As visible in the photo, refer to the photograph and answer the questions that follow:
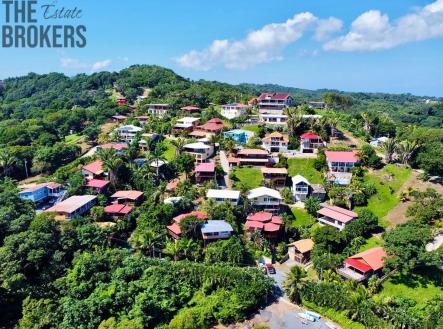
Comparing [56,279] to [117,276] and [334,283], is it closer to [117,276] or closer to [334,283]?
[117,276]

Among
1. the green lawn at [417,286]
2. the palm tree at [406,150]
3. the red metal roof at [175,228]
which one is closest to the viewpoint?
the green lawn at [417,286]

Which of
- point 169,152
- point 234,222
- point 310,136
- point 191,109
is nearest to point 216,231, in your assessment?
point 234,222

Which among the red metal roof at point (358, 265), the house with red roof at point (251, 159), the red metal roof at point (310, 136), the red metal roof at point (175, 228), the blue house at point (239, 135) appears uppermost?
the red metal roof at point (310, 136)

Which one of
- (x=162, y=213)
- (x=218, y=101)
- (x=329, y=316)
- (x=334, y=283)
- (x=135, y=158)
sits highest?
(x=218, y=101)

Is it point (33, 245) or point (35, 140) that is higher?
point (35, 140)

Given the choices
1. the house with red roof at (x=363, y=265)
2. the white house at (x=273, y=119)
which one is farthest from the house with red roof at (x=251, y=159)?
the house with red roof at (x=363, y=265)

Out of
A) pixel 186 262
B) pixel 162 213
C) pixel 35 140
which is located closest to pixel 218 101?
pixel 35 140

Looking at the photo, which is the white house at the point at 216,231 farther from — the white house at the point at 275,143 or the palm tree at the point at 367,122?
the palm tree at the point at 367,122

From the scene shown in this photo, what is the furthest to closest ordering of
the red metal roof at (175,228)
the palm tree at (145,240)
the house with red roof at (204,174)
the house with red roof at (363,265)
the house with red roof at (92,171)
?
the house with red roof at (92,171), the house with red roof at (204,174), the red metal roof at (175,228), the palm tree at (145,240), the house with red roof at (363,265)
